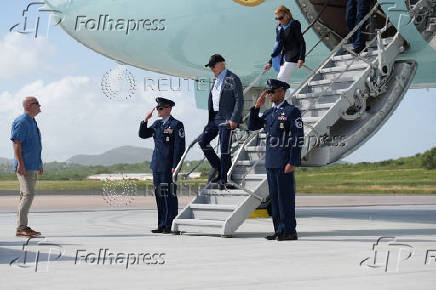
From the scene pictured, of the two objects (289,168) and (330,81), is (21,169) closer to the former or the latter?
Result: (289,168)

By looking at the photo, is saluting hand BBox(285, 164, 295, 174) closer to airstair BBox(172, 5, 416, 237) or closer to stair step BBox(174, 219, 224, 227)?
airstair BBox(172, 5, 416, 237)

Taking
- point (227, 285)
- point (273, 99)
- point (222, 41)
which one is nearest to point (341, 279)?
point (227, 285)

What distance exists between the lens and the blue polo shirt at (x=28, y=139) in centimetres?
947

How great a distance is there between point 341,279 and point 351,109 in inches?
234

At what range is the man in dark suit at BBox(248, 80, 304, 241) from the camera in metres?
8.82

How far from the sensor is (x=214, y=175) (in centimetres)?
1006

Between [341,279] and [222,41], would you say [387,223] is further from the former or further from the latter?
[341,279]

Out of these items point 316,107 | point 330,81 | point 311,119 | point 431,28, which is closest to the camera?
point 311,119

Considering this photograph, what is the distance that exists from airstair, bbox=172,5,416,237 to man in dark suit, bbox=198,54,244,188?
0.85 feet

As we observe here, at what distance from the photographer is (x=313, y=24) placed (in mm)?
12922
